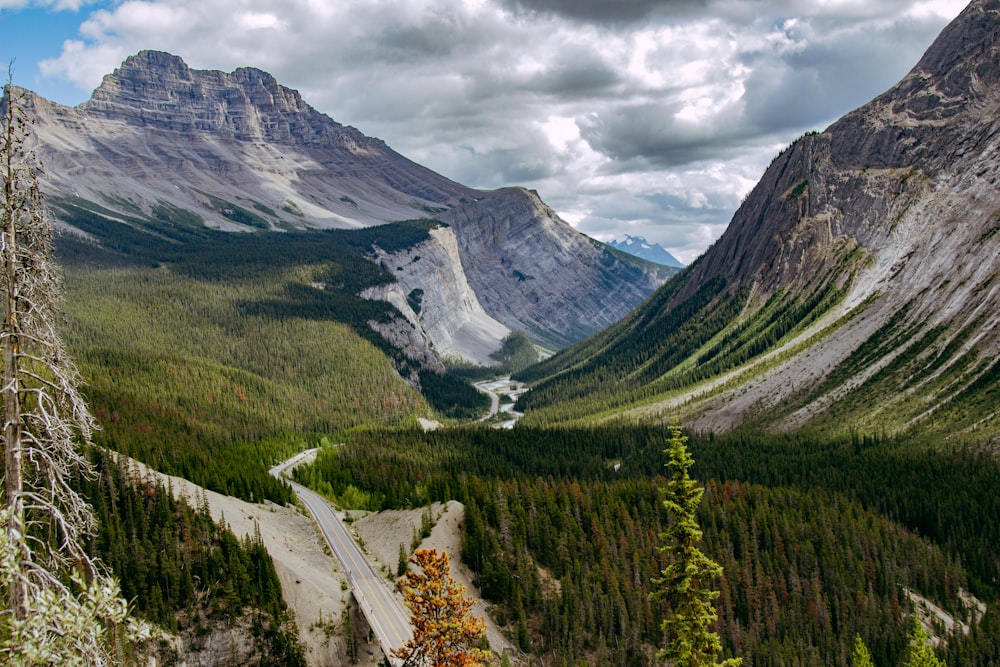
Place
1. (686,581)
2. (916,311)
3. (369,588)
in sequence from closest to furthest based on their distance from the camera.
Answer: (686,581) < (369,588) < (916,311)

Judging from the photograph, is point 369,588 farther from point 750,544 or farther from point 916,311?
point 916,311

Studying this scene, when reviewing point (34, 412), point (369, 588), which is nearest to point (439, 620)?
point (34, 412)

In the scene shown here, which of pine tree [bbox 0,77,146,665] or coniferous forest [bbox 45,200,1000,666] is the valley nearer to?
coniferous forest [bbox 45,200,1000,666]

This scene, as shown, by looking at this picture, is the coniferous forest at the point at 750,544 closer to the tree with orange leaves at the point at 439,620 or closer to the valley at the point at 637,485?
the valley at the point at 637,485

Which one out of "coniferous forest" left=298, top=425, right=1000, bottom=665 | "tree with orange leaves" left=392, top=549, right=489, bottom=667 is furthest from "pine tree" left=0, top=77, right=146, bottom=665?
"coniferous forest" left=298, top=425, right=1000, bottom=665

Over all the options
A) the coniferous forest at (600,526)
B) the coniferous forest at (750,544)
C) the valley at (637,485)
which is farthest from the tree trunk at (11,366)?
the coniferous forest at (750,544)
